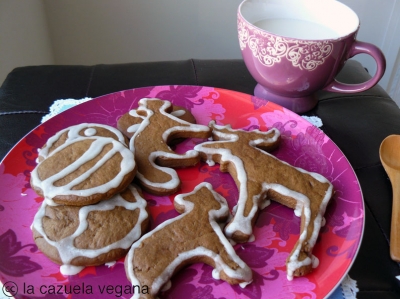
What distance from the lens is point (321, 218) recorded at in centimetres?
56

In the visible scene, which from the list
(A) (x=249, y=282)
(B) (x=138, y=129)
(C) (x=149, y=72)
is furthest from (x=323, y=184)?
(C) (x=149, y=72)

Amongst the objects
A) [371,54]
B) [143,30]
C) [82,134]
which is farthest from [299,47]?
[143,30]

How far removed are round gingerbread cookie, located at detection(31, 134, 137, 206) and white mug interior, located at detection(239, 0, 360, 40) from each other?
418mm

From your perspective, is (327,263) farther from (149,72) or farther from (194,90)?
(149,72)

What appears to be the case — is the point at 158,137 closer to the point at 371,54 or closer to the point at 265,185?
the point at 265,185

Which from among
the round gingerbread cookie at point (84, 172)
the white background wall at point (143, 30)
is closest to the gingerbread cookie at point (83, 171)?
the round gingerbread cookie at point (84, 172)

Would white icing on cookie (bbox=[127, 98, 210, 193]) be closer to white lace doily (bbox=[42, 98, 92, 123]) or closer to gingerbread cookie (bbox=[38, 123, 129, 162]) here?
gingerbread cookie (bbox=[38, 123, 129, 162])

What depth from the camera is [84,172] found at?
22.6 inches

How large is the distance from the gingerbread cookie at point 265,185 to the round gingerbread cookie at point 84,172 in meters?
0.15

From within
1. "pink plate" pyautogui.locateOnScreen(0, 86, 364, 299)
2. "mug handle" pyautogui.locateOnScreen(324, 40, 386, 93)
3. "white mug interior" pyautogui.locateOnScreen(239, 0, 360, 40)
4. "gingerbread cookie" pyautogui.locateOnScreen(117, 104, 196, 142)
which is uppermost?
"white mug interior" pyautogui.locateOnScreen(239, 0, 360, 40)

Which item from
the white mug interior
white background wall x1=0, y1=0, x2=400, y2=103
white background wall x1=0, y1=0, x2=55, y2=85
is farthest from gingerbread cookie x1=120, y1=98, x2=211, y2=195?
white background wall x1=0, y1=0, x2=400, y2=103

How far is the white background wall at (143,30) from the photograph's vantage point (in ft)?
4.51

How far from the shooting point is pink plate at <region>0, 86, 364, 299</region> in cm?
50

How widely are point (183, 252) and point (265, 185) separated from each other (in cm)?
17
